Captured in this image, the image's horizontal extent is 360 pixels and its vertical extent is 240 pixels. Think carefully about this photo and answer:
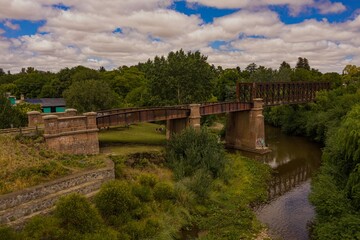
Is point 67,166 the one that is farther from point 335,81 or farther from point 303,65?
point 303,65

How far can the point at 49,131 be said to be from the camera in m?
19.7

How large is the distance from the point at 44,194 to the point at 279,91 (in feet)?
129

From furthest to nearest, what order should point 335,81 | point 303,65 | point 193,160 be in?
1. point 303,65
2. point 335,81
3. point 193,160

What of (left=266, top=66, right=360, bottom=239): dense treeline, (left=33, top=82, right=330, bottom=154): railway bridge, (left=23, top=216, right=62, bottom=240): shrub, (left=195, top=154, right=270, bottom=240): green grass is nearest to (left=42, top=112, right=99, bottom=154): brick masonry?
(left=33, top=82, right=330, bottom=154): railway bridge

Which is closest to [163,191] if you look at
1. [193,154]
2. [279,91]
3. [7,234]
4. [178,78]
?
[193,154]

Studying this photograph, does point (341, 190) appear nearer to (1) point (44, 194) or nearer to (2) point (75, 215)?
(2) point (75, 215)

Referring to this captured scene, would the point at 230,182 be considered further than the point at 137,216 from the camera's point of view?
Yes

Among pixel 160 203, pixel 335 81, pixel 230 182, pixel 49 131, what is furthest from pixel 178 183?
pixel 335 81

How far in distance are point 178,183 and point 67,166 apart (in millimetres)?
7261

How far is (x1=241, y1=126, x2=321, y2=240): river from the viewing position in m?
18.6

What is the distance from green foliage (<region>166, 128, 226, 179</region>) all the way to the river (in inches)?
194

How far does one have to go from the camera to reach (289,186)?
26.5 m

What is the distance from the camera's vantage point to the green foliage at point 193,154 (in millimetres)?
23422

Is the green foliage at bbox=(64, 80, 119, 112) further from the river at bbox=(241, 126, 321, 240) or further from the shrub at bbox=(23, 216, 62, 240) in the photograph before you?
the shrub at bbox=(23, 216, 62, 240)
